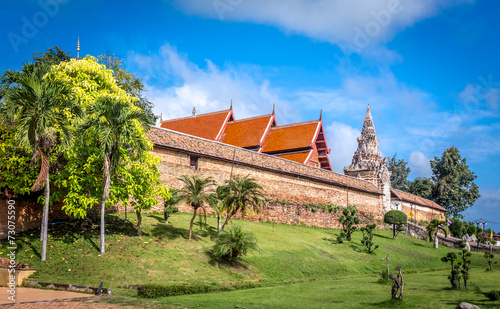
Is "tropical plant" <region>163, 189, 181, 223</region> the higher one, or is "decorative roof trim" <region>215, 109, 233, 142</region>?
"decorative roof trim" <region>215, 109, 233, 142</region>

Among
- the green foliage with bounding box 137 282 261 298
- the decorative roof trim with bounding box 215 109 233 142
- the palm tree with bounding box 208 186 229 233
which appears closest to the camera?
the green foliage with bounding box 137 282 261 298

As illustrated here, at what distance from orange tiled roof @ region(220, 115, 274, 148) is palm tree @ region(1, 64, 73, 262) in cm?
2585

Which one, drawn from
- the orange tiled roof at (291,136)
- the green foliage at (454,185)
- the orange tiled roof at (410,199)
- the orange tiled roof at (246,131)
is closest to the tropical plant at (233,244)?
the orange tiled roof at (246,131)

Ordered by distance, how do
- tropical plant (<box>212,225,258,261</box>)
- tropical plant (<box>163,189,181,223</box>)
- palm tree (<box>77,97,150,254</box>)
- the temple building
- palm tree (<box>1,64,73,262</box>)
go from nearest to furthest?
palm tree (<box>1,64,73,262</box>) < palm tree (<box>77,97,150,254</box>) < tropical plant (<box>212,225,258,261</box>) < tropical plant (<box>163,189,181,223</box>) < the temple building

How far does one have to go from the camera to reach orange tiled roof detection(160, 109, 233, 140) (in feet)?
147

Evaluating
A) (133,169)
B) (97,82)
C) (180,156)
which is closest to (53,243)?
(133,169)

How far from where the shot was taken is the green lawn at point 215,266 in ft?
47.6

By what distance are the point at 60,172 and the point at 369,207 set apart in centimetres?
3075

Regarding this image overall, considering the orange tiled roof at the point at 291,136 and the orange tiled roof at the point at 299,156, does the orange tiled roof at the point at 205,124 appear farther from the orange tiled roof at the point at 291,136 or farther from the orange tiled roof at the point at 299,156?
the orange tiled roof at the point at 299,156

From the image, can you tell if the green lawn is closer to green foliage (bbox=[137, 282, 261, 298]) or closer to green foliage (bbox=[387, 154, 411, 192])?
green foliage (bbox=[137, 282, 261, 298])

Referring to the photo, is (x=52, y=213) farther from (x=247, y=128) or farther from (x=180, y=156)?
(x=247, y=128)

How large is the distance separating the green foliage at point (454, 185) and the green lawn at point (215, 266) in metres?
39.4

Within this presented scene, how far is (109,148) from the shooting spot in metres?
19.1

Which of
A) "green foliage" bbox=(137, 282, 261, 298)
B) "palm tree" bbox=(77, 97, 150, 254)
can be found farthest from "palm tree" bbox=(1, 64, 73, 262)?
"green foliage" bbox=(137, 282, 261, 298)
